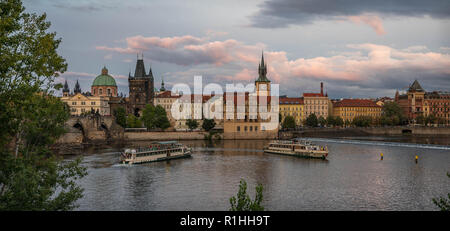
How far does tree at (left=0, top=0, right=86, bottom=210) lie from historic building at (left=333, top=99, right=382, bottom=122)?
121 metres

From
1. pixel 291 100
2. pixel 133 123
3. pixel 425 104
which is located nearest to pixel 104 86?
pixel 133 123

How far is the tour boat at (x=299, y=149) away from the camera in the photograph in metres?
53.1

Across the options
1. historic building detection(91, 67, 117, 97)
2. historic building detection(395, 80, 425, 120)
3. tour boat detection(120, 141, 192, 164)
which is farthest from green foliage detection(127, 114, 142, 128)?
historic building detection(395, 80, 425, 120)

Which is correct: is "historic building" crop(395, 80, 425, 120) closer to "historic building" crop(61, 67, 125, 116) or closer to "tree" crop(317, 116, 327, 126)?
"tree" crop(317, 116, 327, 126)

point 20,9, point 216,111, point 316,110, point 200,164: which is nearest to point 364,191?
point 200,164

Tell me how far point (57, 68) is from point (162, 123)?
254ft

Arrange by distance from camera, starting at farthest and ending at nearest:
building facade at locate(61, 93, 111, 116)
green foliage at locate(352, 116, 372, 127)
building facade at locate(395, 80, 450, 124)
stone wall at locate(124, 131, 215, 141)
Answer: building facade at locate(395, 80, 450, 124) → green foliage at locate(352, 116, 372, 127) → building facade at locate(61, 93, 111, 116) → stone wall at locate(124, 131, 215, 141)

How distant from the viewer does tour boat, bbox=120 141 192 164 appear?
47.3 m

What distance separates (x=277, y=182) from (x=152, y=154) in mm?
21279

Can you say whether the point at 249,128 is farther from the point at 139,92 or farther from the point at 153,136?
the point at 139,92

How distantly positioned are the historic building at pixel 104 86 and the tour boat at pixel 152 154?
2898 inches

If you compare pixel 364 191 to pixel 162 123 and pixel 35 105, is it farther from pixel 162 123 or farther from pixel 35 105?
pixel 162 123

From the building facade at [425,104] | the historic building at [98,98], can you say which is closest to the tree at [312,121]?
the building facade at [425,104]

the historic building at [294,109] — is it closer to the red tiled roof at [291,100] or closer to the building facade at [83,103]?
the red tiled roof at [291,100]
